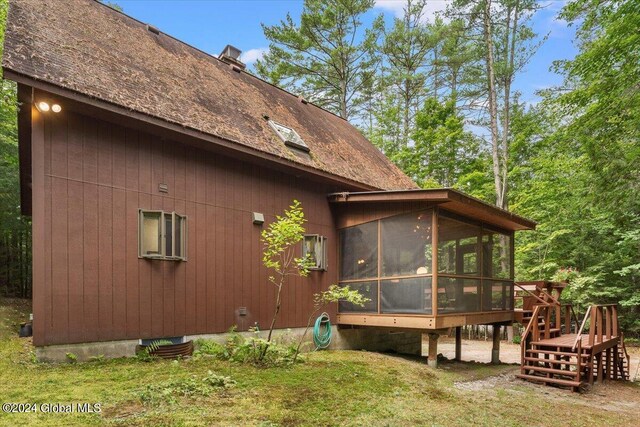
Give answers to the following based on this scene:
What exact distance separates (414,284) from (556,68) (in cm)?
779

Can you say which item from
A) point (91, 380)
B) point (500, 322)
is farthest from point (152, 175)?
point (500, 322)

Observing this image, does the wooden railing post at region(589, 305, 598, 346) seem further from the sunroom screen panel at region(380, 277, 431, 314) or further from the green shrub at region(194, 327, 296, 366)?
the green shrub at region(194, 327, 296, 366)

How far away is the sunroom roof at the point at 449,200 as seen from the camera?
7.14 meters

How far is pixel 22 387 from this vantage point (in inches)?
164

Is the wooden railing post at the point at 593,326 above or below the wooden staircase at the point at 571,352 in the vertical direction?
above

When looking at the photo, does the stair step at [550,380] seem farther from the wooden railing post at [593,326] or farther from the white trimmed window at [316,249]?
the white trimmed window at [316,249]

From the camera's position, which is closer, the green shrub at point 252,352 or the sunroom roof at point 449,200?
the green shrub at point 252,352

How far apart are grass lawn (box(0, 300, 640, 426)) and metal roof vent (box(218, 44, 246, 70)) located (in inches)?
330

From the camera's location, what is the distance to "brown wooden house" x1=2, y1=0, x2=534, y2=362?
5.31m

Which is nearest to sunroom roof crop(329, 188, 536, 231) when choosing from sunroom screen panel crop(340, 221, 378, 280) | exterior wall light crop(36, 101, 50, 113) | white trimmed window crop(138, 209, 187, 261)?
sunroom screen panel crop(340, 221, 378, 280)

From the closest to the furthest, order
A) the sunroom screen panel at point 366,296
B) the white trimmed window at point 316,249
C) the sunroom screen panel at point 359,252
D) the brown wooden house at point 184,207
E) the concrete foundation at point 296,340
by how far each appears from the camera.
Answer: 1. the concrete foundation at point 296,340
2. the brown wooden house at point 184,207
3. the sunroom screen panel at point 366,296
4. the sunroom screen panel at point 359,252
5. the white trimmed window at point 316,249

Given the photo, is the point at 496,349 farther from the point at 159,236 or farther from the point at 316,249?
the point at 159,236

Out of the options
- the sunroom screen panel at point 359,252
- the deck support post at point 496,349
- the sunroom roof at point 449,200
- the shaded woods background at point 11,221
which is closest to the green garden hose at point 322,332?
the sunroom screen panel at point 359,252

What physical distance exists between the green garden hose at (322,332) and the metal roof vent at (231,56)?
7484 millimetres
